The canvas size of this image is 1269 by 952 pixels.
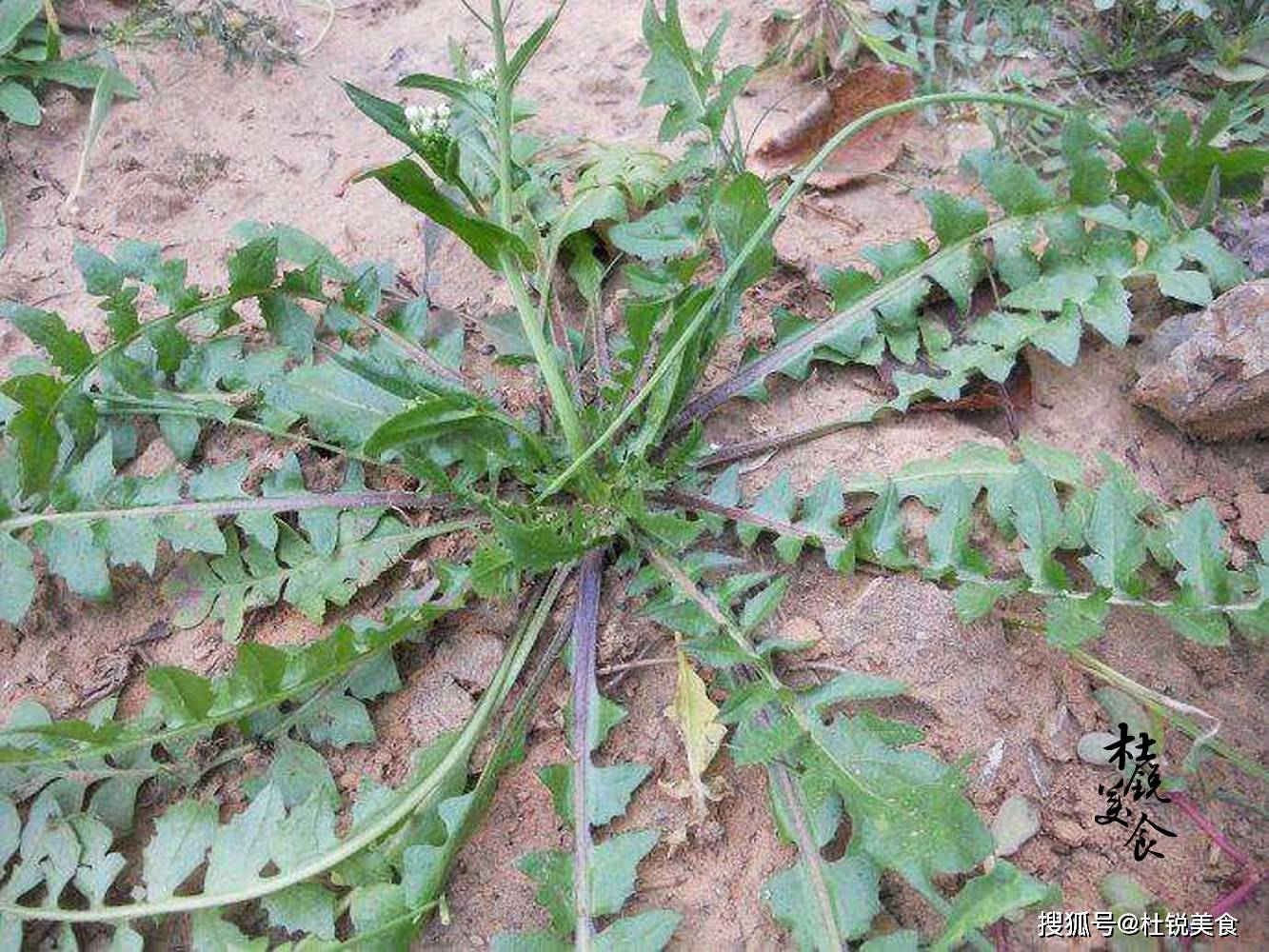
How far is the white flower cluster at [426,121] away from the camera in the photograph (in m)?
1.90

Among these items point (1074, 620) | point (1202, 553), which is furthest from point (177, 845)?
point (1202, 553)

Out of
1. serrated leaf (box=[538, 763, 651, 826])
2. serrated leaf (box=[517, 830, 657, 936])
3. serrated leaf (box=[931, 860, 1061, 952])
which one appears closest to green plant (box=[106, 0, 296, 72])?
serrated leaf (box=[538, 763, 651, 826])

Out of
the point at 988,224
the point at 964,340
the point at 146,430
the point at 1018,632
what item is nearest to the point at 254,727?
the point at 146,430

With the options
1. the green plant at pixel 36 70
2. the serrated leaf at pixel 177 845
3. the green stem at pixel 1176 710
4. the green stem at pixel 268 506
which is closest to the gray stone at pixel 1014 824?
the green stem at pixel 1176 710

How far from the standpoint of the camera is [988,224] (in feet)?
6.79

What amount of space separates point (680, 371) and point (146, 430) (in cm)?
118

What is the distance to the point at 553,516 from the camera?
1886mm

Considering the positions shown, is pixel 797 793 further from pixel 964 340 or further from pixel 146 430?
pixel 146 430

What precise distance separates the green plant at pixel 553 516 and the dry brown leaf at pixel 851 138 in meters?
0.31

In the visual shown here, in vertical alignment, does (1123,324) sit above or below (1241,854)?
above

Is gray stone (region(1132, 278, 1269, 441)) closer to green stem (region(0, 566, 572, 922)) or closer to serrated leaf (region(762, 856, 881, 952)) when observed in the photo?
serrated leaf (region(762, 856, 881, 952))

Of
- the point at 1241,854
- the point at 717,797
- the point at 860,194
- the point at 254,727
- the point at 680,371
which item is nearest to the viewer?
the point at 1241,854

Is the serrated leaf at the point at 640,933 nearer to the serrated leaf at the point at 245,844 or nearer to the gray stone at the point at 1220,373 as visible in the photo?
the serrated leaf at the point at 245,844

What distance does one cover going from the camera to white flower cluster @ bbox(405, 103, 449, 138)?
190cm
